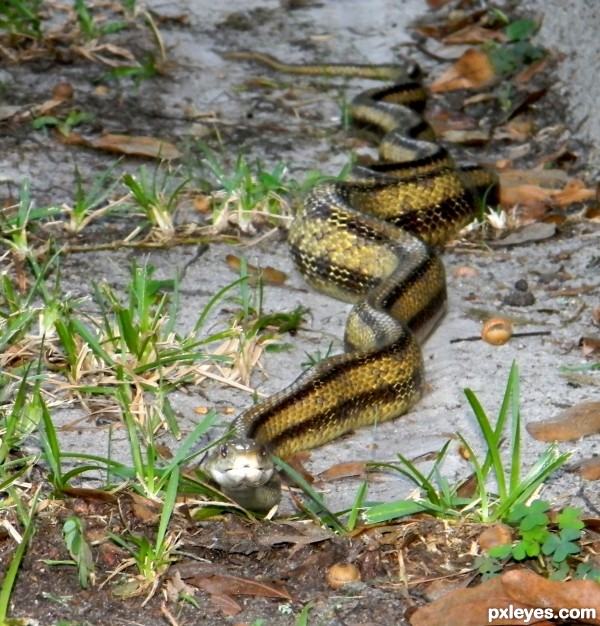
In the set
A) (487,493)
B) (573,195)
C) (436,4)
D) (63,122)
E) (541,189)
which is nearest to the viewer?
(487,493)

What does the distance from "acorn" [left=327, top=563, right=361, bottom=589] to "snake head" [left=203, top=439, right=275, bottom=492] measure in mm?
367

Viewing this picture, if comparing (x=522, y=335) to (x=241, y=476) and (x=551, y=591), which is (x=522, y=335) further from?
(x=551, y=591)

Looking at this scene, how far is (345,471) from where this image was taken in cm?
417

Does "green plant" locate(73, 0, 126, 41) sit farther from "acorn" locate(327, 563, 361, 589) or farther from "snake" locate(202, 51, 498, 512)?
"acorn" locate(327, 563, 361, 589)

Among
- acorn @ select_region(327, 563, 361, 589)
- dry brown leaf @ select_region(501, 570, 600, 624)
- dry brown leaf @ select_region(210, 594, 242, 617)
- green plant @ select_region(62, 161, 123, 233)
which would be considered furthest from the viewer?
green plant @ select_region(62, 161, 123, 233)

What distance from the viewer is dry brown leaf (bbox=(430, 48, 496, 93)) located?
8500 mm

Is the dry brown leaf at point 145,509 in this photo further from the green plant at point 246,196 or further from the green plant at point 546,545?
the green plant at point 246,196

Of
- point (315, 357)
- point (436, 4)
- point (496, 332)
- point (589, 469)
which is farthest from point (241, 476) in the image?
point (436, 4)

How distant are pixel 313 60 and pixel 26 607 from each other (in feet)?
20.4

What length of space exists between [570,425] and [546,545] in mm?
983

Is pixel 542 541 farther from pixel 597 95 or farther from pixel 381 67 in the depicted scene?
pixel 381 67

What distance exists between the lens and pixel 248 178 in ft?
20.2

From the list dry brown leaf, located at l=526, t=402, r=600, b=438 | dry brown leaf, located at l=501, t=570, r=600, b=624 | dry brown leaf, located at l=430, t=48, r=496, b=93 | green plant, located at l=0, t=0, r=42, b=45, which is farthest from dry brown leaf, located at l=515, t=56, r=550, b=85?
dry brown leaf, located at l=501, t=570, r=600, b=624

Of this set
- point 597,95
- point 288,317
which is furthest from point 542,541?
point 597,95
